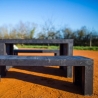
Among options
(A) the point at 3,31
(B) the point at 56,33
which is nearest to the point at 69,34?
(B) the point at 56,33

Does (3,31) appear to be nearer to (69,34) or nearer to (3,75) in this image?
(69,34)

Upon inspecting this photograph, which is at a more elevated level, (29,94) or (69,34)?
(69,34)

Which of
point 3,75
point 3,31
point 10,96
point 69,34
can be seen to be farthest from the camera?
point 3,31

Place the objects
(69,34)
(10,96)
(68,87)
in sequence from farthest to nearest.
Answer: (69,34) → (68,87) → (10,96)

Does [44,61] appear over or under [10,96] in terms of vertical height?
over

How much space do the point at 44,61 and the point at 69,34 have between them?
28.8 m

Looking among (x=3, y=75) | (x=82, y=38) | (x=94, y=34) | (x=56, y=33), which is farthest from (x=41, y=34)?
(x=3, y=75)

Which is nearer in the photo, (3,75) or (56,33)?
(3,75)

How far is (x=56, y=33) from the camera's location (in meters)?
32.5

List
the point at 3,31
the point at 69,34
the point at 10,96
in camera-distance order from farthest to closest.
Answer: the point at 3,31 → the point at 69,34 → the point at 10,96

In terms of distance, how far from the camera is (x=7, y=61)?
9.82 feet

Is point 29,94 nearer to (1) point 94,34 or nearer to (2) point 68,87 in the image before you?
(2) point 68,87

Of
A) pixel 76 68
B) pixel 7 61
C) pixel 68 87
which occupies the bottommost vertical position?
pixel 68 87

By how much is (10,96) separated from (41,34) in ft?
102
